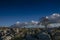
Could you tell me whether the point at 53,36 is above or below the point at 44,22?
below

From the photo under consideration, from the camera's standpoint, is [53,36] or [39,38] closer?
[39,38]

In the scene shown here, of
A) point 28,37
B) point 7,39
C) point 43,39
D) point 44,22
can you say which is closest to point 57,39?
point 43,39

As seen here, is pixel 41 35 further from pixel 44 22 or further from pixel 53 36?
pixel 44 22

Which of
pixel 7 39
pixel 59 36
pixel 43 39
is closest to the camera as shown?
pixel 43 39

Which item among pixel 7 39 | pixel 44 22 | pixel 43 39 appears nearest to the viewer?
pixel 43 39

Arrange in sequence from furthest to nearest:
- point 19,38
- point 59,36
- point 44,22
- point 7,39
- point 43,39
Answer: point 44,22
point 7,39
point 19,38
point 59,36
point 43,39

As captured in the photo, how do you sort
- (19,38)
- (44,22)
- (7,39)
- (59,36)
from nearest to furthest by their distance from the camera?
(59,36), (19,38), (7,39), (44,22)

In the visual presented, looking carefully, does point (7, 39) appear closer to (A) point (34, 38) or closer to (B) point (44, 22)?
(A) point (34, 38)

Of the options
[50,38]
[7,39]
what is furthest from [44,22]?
[50,38]

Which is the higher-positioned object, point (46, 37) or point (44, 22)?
point (44, 22)
